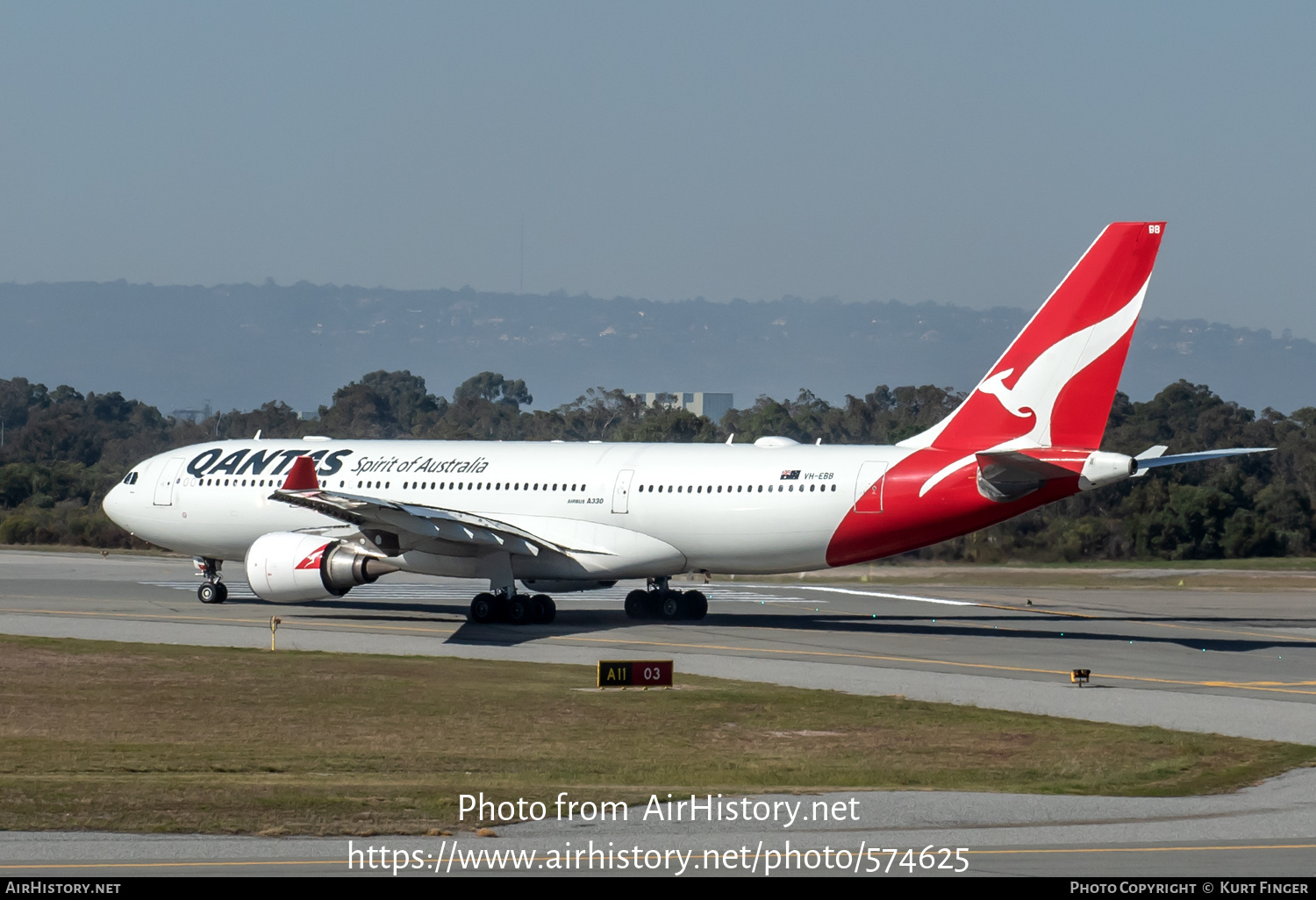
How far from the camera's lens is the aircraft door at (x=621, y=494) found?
36.2m

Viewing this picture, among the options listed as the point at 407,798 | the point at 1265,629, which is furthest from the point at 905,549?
the point at 407,798

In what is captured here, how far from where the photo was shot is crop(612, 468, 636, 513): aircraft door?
3619 cm

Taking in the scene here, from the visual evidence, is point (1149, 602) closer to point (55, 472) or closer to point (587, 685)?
point (587, 685)

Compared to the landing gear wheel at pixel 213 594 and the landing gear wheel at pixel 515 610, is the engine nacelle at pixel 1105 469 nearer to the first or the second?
the landing gear wheel at pixel 515 610

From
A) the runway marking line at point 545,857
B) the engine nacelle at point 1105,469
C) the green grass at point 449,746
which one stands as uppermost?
the engine nacelle at point 1105,469

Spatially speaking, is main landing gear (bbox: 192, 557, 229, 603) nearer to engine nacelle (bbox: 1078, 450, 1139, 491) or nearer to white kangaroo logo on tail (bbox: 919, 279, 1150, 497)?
white kangaroo logo on tail (bbox: 919, 279, 1150, 497)

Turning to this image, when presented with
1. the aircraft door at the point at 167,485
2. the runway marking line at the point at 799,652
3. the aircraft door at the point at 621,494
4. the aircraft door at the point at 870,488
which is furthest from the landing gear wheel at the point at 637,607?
the aircraft door at the point at 167,485

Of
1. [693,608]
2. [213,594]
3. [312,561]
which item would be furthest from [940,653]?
[213,594]

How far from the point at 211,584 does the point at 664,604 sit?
1276cm

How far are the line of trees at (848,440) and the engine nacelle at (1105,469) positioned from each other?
27876mm

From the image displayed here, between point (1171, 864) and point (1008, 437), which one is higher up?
point (1008, 437)

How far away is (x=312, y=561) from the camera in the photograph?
115 ft
